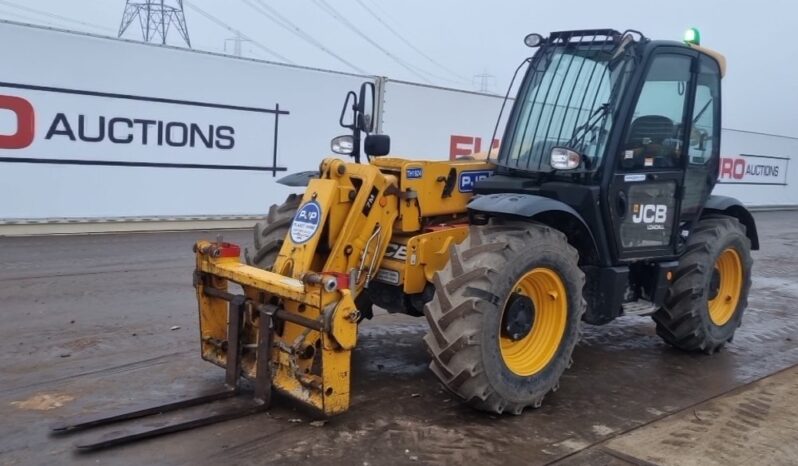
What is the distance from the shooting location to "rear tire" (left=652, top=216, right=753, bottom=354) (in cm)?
600

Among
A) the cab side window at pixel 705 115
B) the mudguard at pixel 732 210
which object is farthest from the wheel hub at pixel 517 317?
the mudguard at pixel 732 210

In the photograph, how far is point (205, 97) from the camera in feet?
40.5

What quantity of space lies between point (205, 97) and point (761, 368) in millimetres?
9420

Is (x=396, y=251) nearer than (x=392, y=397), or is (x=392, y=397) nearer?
(x=392, y=397)

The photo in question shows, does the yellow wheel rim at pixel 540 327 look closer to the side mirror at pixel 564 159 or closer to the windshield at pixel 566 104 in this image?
the side mirror at pixel 564 159

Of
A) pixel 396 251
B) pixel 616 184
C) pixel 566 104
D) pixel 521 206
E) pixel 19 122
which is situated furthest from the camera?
pixel 19 122

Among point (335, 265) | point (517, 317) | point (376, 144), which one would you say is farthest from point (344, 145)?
point (517, 317)

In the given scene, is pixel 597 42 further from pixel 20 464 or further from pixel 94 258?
pixel 94 258

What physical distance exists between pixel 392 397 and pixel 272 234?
1426 mm

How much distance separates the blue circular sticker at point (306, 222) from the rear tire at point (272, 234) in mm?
288

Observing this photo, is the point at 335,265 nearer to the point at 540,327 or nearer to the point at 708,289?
the point at 540,327

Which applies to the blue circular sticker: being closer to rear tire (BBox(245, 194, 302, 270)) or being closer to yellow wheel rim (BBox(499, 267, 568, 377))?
rear tire (BBox(245, 194, 302, 270))

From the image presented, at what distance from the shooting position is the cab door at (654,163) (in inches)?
212

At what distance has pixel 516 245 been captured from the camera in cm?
454
